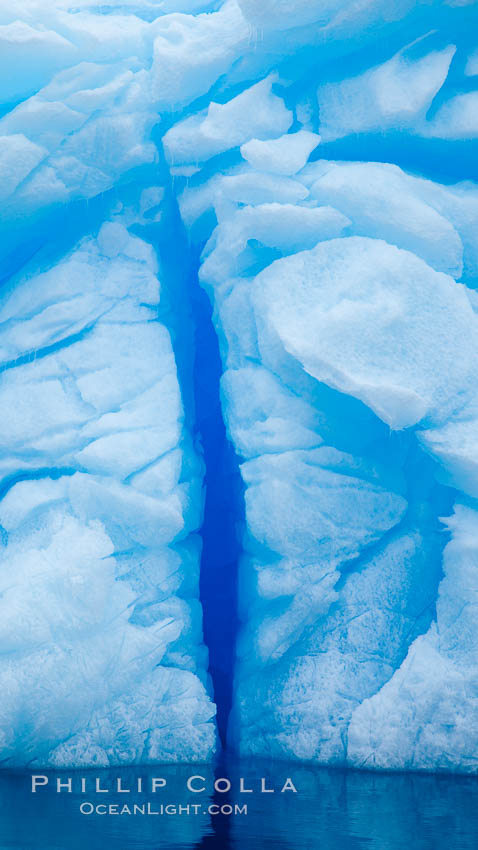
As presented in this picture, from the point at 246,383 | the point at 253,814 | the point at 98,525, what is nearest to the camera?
the point at 253,814

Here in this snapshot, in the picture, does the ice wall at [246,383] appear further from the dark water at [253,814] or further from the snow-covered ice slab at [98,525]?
the dark water at [253,814]

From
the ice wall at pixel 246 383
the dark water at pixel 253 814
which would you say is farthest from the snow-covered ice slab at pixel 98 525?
the dark water at pixel 253 814

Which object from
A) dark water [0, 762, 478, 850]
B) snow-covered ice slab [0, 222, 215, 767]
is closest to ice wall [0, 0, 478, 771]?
snow-covered ice slab [0, 222, 215, 767]

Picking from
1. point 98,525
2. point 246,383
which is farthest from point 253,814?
point 246,383

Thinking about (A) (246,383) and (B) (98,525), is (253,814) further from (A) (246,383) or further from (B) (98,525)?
(A) (246,383)

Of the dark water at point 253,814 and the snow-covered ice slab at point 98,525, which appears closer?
the dark water at point 253,814
